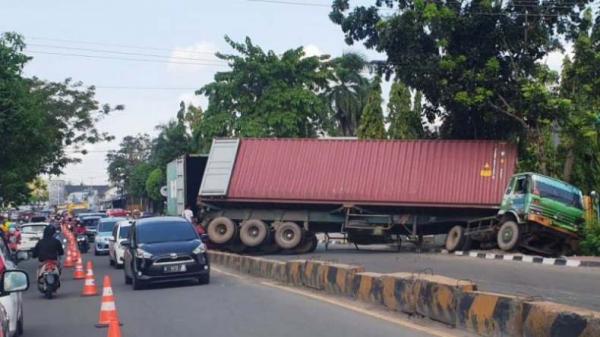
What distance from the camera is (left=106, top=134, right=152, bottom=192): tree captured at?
134 meters

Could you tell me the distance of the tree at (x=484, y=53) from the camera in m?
30.8

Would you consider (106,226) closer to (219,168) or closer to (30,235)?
(30,235)

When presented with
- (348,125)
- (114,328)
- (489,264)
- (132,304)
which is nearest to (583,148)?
(489,264)

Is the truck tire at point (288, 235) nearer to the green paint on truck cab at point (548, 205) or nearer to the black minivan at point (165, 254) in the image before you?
the green paint on truck cab at point (548, 205)

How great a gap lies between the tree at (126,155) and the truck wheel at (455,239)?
106326 mm

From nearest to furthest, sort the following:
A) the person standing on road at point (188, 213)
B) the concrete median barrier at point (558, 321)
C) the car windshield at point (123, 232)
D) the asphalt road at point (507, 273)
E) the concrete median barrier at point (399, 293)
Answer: the concrete median barrier at point (558, 321) < the concrete median barrier at point (399, 293) < the asphalt road at point (507, 273) < the car windshield at point (123, 232) < the person standing on road at point (188, 213)

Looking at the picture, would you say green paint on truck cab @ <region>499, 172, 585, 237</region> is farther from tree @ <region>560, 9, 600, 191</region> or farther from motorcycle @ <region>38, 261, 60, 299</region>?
motorcycle @ <region>38, 261, 60, 299</region>

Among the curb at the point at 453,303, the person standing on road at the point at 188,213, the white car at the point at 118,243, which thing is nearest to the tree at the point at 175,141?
the person standing on road at the point at 188,213

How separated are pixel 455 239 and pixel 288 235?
5.46 m

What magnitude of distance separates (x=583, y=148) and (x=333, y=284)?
Result: 1641cm

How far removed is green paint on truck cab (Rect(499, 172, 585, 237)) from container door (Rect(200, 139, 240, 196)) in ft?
31.2

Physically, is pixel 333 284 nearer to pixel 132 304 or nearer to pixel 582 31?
pixel 132 304

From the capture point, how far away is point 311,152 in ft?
103

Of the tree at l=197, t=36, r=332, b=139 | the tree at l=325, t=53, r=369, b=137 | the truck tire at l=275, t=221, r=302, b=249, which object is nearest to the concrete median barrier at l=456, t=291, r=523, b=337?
the truck tire at l=275, t=221, r=302, b=249
